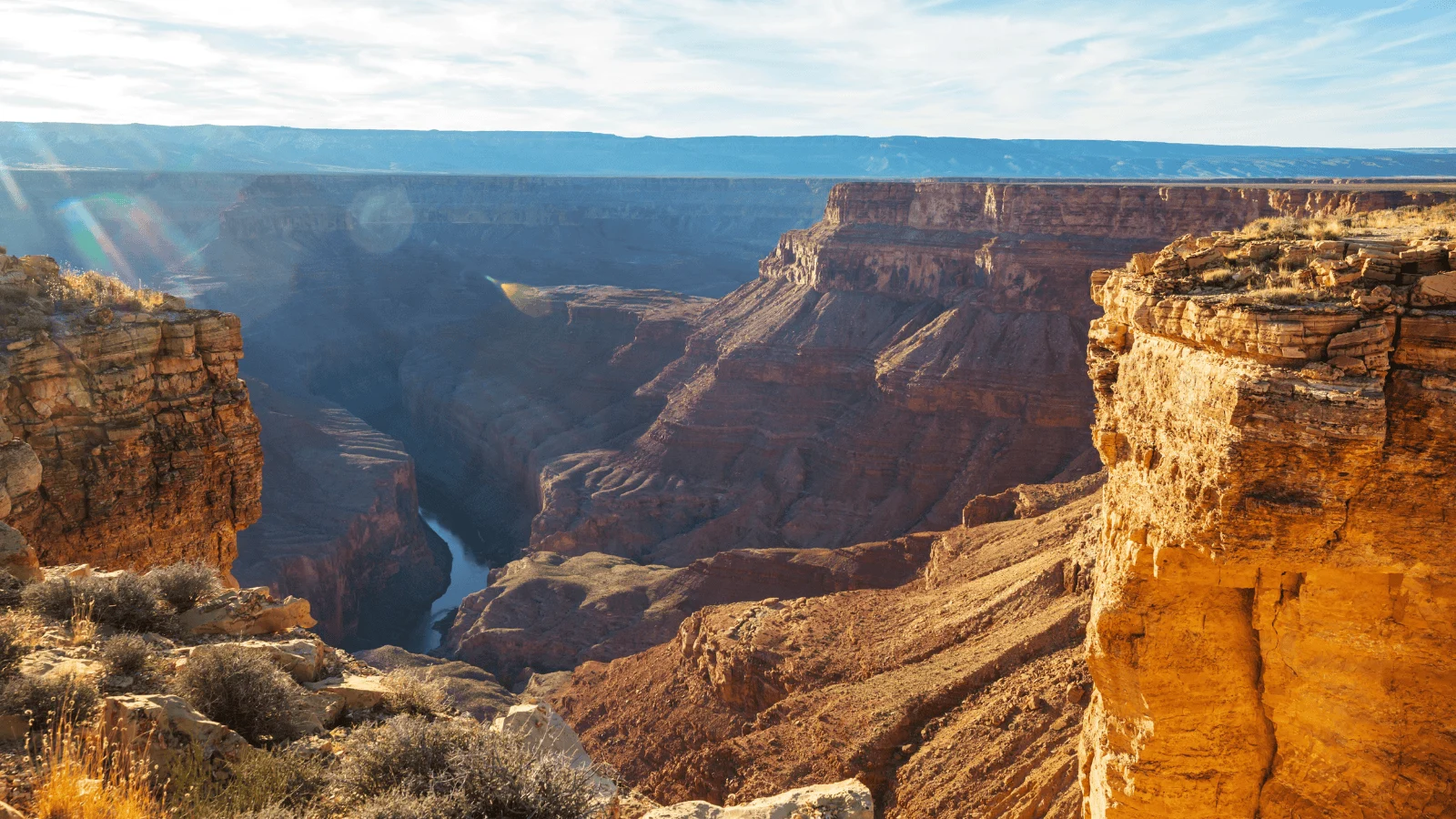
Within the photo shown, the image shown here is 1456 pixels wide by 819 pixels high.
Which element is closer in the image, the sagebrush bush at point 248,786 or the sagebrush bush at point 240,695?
the sagebrush bush at point 248,786

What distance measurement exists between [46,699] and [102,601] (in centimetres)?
322

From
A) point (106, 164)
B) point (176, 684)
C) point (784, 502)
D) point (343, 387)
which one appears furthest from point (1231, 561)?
point (106, 164)

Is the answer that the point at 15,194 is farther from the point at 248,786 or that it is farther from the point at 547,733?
the point at 248,786

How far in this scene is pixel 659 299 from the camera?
8394 centimetres

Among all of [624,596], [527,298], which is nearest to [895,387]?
[624,596]

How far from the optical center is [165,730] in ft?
23.2

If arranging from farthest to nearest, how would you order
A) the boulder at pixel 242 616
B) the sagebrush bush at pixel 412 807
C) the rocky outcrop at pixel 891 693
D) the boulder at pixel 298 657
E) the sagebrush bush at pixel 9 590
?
the rocky outcrop at pixel 891 693, the boulder at pixel 242 616, the sagebrush bush at pixel 9 590, the boulder at pixel 298 657, the sagebrush bush at pixel 412 807

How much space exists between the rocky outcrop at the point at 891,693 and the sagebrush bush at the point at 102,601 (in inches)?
497

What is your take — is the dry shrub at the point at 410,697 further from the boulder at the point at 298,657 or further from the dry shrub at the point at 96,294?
the dry shrub at the point at 96,294

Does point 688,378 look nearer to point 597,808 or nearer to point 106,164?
point 597,808

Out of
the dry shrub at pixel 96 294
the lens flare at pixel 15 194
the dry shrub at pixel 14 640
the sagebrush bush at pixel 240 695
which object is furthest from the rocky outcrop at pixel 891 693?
the lens flare at pixel 15 194

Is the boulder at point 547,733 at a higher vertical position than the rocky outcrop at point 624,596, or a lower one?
higher

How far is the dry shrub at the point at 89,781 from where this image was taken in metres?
5.55

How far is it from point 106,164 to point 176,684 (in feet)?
612
